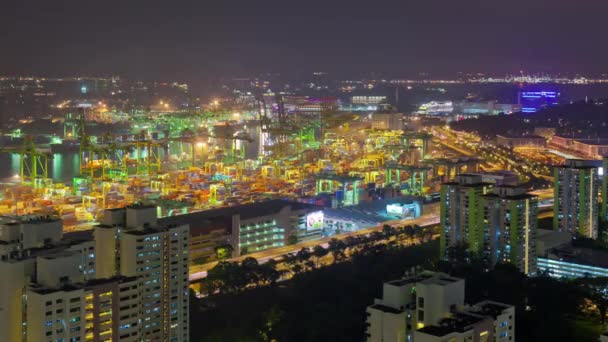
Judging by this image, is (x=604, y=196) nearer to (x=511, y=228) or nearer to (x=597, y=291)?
(x=511, y=228)

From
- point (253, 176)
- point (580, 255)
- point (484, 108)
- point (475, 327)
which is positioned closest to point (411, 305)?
point (475, 327)

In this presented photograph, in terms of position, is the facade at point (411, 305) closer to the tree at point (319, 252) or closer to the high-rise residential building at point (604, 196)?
the tree at point (319, 252)

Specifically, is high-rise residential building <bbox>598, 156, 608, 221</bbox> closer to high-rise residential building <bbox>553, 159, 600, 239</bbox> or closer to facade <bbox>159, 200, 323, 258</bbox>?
high-rise residential building <bbox>553, 159, 600, 239</bbox>

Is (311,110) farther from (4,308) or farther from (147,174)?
Answer: (4,308)

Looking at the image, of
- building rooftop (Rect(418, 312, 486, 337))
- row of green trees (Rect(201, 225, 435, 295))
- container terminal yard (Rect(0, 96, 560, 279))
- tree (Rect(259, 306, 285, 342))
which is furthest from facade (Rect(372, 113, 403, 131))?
building rooftop (Rect(418, 312, 486, 337))

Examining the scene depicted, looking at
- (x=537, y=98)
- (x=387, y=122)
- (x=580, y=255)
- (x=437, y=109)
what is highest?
(x=537, y=98)
